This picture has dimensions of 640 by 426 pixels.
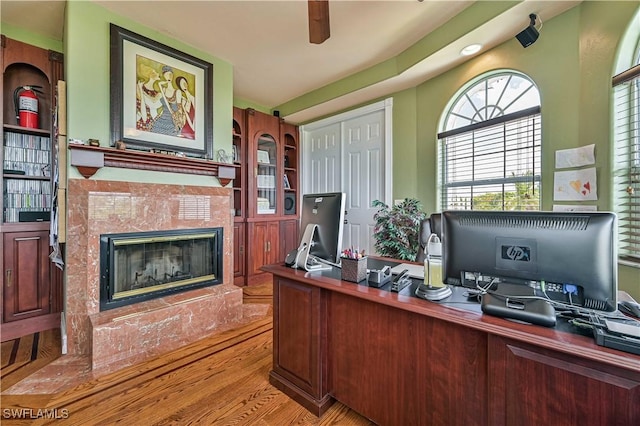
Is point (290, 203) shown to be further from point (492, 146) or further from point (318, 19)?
point (318, 19)

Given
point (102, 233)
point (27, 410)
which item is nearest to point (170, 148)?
point (102, 233)

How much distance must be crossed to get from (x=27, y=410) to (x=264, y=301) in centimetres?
208

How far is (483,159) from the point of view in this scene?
277 cm

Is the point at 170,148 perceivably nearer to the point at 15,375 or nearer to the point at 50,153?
the point at 50,153

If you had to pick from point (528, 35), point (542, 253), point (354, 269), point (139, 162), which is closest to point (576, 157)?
point (528, 35)

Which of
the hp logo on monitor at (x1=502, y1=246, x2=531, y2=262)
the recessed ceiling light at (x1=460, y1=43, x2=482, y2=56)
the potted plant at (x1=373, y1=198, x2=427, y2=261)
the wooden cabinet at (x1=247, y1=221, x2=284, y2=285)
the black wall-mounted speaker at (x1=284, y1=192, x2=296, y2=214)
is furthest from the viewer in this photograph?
the black wall-mounted speaker at (x1=284, y1=192, x2=296, y2=214)

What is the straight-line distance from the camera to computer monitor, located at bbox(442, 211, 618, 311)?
2.87 ft

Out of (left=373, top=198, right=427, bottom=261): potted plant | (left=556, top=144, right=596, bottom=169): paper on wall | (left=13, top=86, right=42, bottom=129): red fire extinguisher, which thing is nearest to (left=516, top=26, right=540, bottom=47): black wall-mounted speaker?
(left=556, top=144, right=596, bottom=169): paper on wall

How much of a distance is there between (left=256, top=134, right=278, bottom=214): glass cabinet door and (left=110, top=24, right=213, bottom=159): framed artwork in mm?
1317

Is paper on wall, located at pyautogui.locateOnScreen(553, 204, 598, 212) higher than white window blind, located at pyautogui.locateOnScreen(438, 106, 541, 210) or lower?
lower

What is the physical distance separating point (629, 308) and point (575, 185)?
1391mm

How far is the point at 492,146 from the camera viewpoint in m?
2.69

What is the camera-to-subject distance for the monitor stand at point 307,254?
172cm

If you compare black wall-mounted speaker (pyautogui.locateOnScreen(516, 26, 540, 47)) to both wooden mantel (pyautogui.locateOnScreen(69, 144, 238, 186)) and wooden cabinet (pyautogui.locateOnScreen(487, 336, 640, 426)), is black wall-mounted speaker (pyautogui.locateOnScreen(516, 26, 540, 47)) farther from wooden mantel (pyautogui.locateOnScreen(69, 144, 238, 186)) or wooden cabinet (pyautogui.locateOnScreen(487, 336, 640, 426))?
wooden mantel (pyautogui.locateOnScreen(69, 144, 238, 186))
